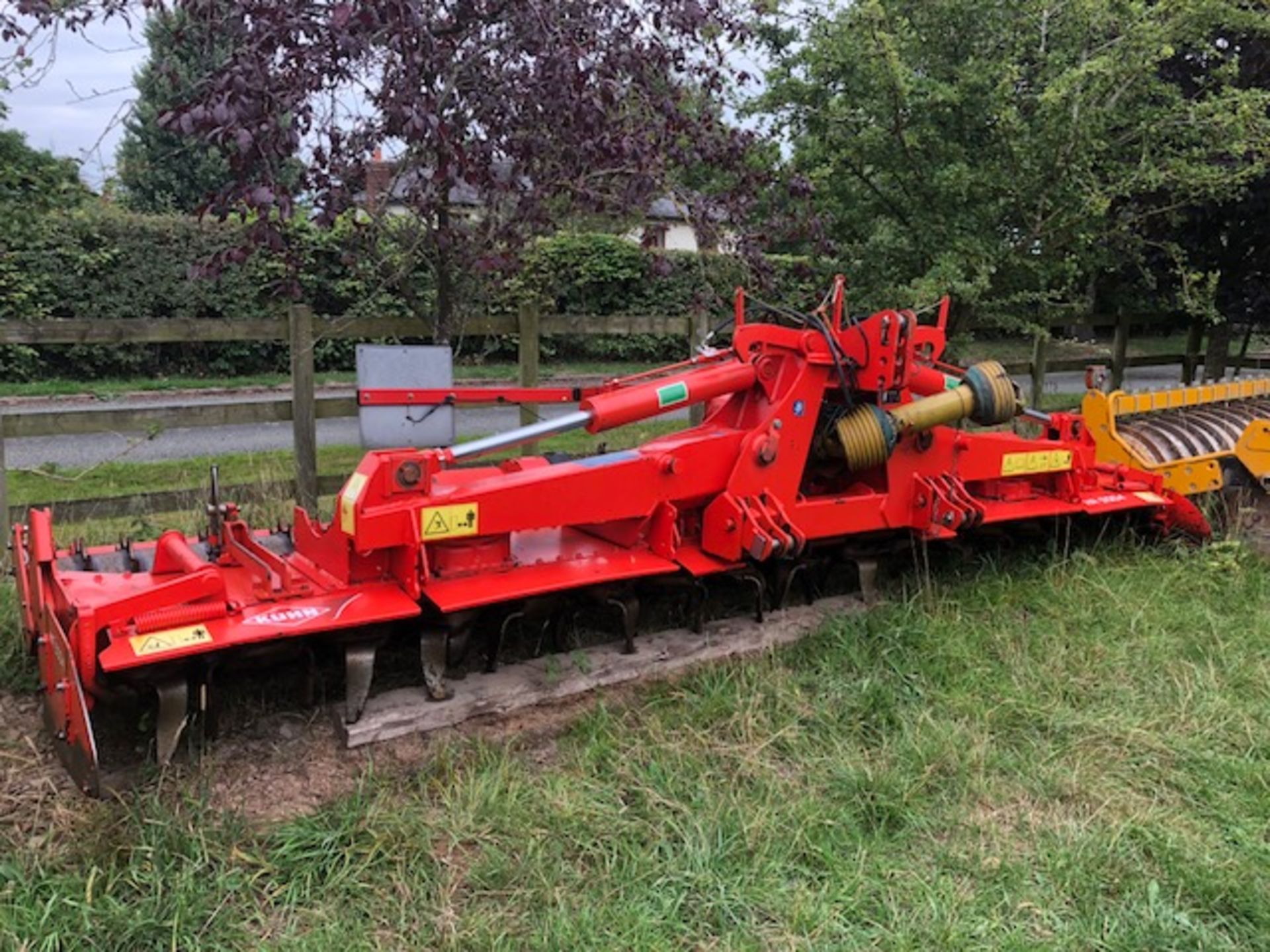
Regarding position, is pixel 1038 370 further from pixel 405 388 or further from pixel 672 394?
pixel 405 388

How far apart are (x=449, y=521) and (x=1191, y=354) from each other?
1090 cm

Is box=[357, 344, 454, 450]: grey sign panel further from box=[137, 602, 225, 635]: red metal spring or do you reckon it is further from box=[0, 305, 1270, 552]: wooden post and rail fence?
box=[137, 602, 225, 635]: red metal spring

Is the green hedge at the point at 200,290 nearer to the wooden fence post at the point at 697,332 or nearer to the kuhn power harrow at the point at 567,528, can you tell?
the wooden fence post at the point at 697,332

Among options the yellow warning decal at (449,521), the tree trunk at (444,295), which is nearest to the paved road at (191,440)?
the tree trunk at (444,295)

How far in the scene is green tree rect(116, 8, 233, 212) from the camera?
4309 mm

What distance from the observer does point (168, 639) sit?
303cm

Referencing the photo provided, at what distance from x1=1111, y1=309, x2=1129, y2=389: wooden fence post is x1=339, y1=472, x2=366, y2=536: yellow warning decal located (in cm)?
932

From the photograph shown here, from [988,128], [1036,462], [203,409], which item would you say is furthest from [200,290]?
[1036,462]

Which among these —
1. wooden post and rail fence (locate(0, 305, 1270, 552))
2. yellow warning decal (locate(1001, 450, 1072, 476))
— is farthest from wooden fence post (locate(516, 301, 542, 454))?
yellow warning decal (locate(1001, 450, 1072, 476))

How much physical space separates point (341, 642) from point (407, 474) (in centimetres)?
59

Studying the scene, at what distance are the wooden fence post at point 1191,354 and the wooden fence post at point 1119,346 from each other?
118cm

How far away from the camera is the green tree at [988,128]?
22.7ft

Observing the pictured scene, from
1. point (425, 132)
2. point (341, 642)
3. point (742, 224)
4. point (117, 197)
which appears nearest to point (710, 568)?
point (341, 642)

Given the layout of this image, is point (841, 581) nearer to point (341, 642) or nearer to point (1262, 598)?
point (1262, 598)
